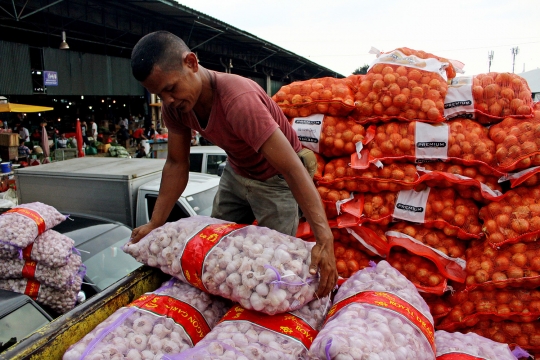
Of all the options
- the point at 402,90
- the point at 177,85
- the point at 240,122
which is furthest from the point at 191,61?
the point at 402,90

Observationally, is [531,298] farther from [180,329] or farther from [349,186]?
[180,329]

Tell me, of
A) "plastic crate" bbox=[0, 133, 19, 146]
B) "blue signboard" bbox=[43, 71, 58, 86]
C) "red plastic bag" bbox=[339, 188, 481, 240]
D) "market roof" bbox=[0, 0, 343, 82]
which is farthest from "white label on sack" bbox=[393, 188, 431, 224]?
"blue signboard" bbox=[43, 71, 58, 86]

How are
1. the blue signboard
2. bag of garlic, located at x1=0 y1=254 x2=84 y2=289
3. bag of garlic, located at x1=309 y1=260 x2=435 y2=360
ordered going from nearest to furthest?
bag of garlic, located at x1=309 y1=260 x2=435 y2=360 → bag of garlic, located at x1=0 y1=254 x2=84 y2=289 → the blue signboard

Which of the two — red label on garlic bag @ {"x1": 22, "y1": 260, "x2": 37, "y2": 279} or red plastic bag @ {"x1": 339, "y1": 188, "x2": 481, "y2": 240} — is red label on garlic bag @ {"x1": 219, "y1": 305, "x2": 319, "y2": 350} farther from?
red label on garlic bag @ {"x1": 22, "y1": 260, "x2": 37, "y2": 279}

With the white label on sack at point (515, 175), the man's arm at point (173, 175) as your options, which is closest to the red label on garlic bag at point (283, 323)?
the man's arm at point (173, 175)

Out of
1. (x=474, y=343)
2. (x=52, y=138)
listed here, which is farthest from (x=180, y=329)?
(x=52, y=138)

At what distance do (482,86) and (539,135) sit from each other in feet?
1.69

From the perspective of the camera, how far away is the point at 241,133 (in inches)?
75.4

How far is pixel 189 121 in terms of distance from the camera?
229cm

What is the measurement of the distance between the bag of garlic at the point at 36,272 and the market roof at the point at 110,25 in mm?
10384

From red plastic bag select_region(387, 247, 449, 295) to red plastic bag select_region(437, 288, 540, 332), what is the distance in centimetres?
17

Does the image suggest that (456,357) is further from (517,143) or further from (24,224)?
(24,224)

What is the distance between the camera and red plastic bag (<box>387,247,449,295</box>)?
2.49 meters

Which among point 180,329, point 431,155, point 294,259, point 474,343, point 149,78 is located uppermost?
point 149,78
